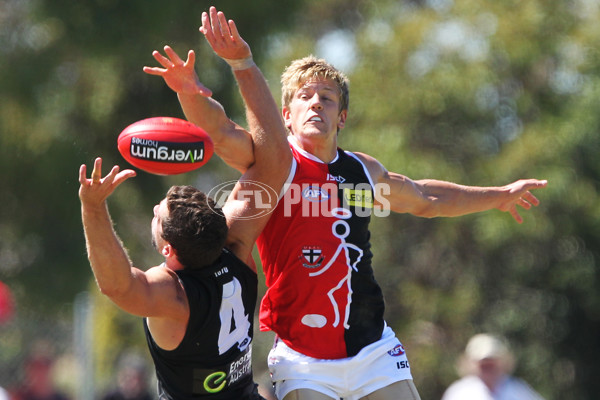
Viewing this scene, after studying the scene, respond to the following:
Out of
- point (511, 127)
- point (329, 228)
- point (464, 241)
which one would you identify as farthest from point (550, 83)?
point (329, 228)

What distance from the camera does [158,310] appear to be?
13.4ft

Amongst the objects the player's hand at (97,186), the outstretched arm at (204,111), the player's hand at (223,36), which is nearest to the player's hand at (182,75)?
the outstretched arm at (204,111)

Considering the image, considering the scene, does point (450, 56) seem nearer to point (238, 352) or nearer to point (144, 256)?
point (144, 256)

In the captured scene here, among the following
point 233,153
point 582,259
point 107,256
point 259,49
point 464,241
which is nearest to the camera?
point 107,256

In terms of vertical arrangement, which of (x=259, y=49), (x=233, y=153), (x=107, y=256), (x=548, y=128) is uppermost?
(x=259, y=49)

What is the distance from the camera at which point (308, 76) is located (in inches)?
207

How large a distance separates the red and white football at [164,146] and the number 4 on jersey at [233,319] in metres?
0.66

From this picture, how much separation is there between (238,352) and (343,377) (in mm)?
751

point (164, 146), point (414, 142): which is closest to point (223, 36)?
point (164, 146)

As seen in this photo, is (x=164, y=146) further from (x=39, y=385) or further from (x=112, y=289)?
(x=39, y=385)

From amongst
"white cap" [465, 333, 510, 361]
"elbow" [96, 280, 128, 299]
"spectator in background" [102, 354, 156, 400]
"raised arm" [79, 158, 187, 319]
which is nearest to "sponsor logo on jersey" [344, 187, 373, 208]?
"raised arm" [79, 158, 187, 319]

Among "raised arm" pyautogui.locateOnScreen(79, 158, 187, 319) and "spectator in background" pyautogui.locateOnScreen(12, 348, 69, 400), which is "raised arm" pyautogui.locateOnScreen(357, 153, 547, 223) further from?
"spectator in background" pyautogui.locateOnScreen(12, 348, 69, 400)

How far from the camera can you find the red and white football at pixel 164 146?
442 centimetres

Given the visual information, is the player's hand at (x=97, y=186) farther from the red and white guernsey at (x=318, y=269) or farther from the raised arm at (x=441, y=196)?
the raised arm at (x=441, y=196)
